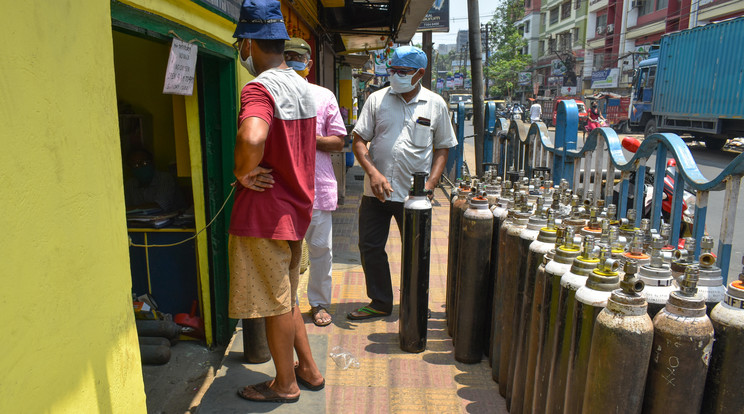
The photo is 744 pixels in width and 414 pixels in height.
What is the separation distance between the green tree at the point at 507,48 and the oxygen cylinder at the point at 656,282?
51210 mm

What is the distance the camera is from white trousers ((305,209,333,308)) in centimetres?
373

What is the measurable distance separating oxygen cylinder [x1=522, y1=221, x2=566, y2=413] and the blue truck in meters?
16.3

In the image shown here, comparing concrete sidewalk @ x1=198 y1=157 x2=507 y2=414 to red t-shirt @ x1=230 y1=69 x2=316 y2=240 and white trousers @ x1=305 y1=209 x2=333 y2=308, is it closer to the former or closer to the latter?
white trousers @ x1=305 y1=209 x2=333 y2=308

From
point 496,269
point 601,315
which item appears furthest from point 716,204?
point 601,315

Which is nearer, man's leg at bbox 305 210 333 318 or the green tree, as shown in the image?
man's leg at bbox 305 210 333 318

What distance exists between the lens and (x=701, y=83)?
676 inches

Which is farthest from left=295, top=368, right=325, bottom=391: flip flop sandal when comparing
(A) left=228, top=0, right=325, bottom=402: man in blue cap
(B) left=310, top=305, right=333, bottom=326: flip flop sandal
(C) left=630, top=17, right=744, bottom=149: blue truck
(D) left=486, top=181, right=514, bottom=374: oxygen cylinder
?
(C) left=630, top=17, right=744, bottom=149: blue truck

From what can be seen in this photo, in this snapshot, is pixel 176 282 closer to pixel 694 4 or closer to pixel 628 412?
pixel 628 412

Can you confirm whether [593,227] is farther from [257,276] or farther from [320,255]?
[320,255]

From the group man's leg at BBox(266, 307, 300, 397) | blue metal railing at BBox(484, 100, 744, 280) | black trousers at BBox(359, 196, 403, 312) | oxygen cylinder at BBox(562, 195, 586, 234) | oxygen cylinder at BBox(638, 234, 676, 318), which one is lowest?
man's leg at BBox(266, 307, 300, 397)

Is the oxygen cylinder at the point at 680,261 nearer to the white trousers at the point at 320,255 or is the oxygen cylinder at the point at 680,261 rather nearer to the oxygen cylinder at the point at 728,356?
the oxygen cylinder at the point at 728,356

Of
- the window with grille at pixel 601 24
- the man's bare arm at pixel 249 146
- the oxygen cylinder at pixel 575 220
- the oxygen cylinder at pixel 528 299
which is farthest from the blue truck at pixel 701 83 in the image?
the window with grille at pixel 601 24

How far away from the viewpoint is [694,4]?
91.4 ft

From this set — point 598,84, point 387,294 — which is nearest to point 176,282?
point 387,294
